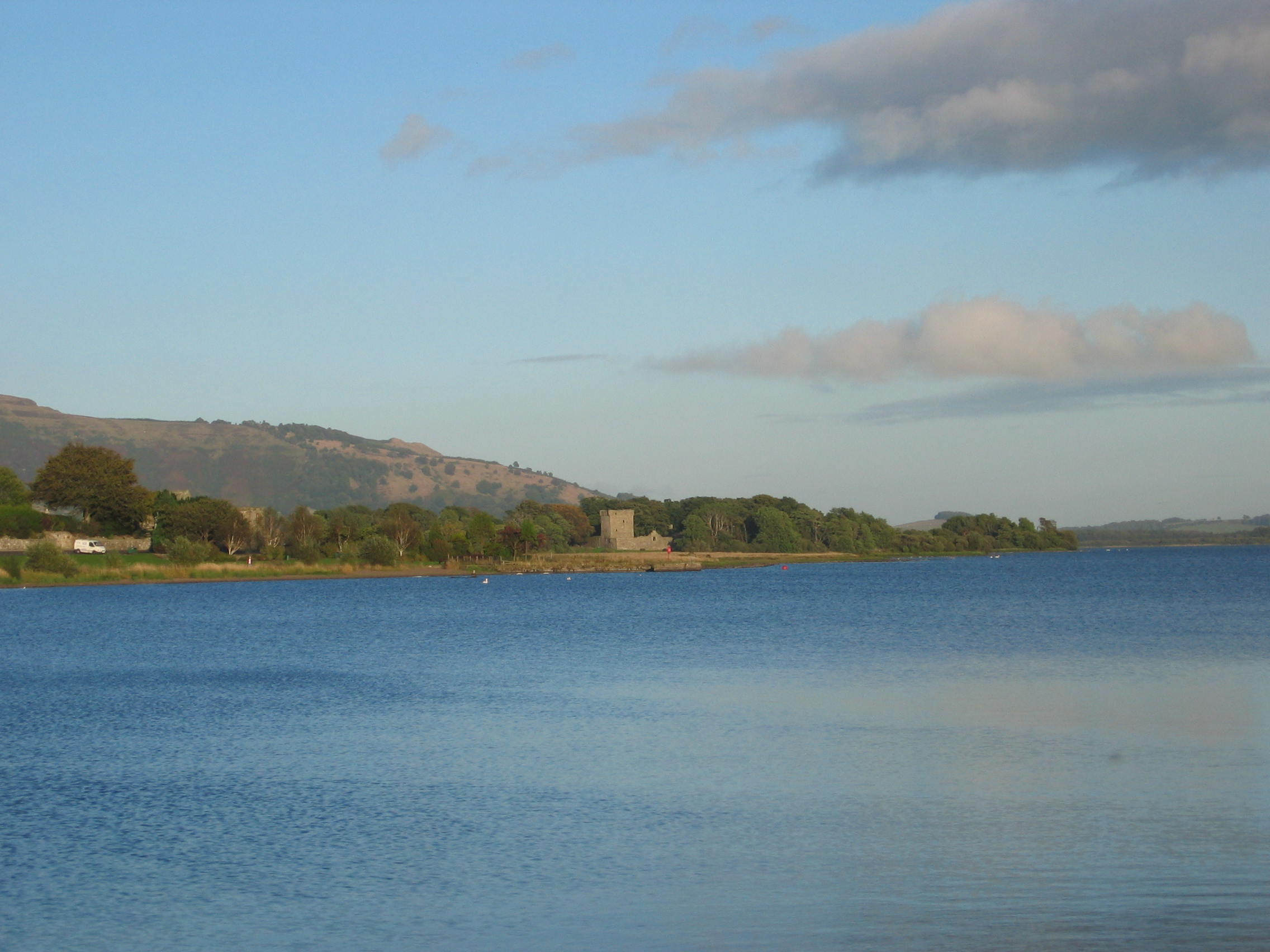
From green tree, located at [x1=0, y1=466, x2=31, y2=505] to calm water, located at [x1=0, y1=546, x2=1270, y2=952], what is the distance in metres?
79.4

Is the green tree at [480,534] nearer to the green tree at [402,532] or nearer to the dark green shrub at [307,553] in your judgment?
the green tree at [402,532]

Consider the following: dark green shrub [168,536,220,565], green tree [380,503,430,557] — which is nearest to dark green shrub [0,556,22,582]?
dark green shrub [168,536,220,565]

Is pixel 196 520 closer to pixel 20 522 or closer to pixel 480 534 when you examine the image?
pixel 20 522

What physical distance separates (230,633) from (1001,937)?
44.9m

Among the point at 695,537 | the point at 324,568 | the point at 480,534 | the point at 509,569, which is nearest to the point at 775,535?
the point at 695,537

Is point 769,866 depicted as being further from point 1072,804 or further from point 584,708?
point 584,708

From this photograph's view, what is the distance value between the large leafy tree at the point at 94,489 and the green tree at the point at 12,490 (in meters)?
2.36

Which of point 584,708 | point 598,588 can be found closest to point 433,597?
point 598,588

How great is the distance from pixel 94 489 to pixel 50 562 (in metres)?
21.3

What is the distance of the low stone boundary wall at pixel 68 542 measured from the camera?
95.4 meters

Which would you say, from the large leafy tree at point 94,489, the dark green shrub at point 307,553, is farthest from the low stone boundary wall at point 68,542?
the dark green shrub at point 307,553

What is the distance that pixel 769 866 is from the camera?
40.0ft

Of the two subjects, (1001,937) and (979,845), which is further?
(979,845)

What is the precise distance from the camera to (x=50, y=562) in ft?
278
